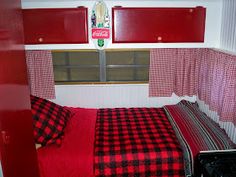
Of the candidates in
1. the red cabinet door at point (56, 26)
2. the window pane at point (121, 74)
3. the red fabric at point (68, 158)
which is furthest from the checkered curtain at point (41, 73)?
the window pane at point (121, 74)

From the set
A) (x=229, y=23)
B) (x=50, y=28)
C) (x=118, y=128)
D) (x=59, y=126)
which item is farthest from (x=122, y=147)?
(x=229, y=23)

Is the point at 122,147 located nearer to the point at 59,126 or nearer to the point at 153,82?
the point at 59,126

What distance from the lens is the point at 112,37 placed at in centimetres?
299

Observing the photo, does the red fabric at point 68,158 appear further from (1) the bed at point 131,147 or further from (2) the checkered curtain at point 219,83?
(2) the checkered curtain at point 219,83

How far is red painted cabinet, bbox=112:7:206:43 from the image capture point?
290 cm

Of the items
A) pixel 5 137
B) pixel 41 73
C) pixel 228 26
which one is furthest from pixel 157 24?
pixel 5 137

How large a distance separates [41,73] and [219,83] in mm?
2258

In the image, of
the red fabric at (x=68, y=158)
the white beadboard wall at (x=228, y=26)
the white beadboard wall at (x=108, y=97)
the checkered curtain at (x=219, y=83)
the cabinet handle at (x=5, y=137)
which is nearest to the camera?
the cabinet handle at (x=5, y=137)

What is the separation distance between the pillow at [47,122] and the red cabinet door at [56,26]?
2.52ft

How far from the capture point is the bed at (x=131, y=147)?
2209mm

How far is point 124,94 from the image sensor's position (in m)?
3.47

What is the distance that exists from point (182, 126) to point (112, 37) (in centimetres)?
134

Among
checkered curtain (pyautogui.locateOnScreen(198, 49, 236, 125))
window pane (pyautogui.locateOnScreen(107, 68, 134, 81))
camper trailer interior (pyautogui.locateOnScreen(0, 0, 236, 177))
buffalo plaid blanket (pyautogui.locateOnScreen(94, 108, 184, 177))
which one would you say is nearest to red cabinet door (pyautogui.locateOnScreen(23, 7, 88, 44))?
camper trailer interior (pyautogui.locateOnScreen(0, 0, 236, 177))

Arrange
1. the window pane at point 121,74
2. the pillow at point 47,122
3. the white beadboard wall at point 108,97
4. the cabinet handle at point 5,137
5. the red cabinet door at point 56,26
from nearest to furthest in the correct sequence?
the cabinet handle at point 5,137, the pillow at point 47,122, the red cabinet door at point 56,26, the white beadboard wall at point 108,97, the window pane at point 121,74
